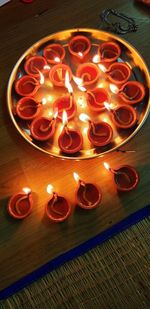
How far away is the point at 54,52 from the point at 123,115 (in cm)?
34

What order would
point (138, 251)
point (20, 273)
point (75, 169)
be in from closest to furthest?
point (20, 273), point (75, 169), point (138, 251)

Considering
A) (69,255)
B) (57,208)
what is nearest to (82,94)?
(57,208)

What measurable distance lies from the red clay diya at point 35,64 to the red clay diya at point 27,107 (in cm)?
11

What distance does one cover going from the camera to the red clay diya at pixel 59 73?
1.22 meters

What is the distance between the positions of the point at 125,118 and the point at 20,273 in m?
0.57

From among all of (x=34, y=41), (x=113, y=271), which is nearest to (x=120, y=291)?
(x=113, y=271)

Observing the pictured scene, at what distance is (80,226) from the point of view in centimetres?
106

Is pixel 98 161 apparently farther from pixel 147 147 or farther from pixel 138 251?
pixel 138 251

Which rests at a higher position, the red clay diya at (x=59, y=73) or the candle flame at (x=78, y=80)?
the red clay diya at (x=59, y=73)

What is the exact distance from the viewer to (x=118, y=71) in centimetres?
125

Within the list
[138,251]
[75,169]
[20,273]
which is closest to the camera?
[20,273]

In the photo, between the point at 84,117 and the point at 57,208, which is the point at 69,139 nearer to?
the point at 84,117

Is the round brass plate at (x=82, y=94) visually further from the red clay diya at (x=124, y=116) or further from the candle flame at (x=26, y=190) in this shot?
the candle flame at (x=26, y=190)

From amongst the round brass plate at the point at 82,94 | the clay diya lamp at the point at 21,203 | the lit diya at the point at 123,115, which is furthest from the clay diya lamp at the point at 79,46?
the clay diya lamp at the point at 21,203
